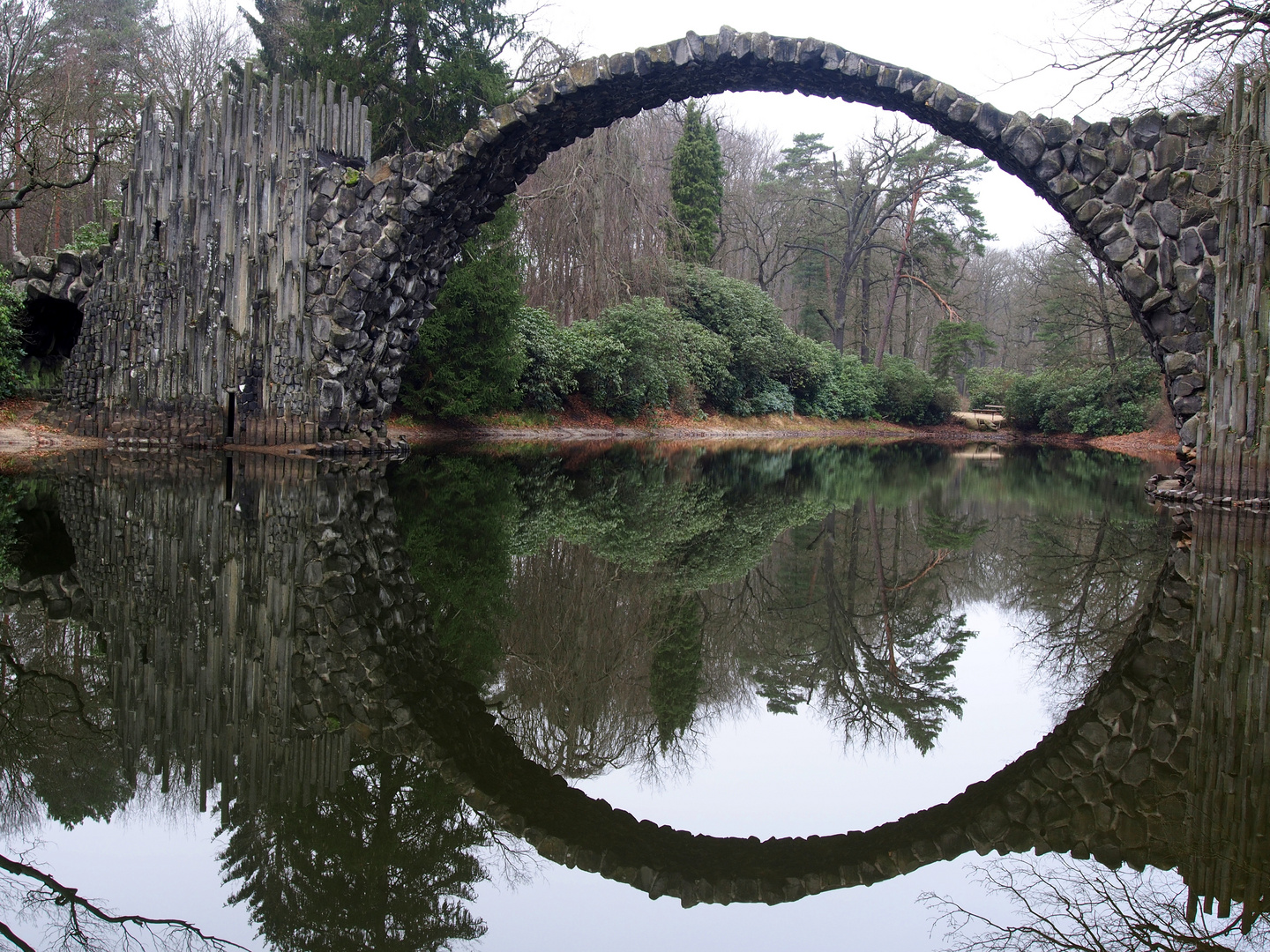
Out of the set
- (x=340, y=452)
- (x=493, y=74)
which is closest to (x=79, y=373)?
(x=340, y=452)

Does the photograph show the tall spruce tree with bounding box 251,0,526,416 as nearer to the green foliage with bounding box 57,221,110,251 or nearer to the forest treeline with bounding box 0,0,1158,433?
the forest treeline with bounding box 0,0,1158,433

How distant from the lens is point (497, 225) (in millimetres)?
20672

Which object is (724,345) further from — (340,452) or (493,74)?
(340,452)

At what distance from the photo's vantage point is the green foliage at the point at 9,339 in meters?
16.4

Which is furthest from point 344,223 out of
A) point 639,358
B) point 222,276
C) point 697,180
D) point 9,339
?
point 697,180

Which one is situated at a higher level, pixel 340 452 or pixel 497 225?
pixel 497 225

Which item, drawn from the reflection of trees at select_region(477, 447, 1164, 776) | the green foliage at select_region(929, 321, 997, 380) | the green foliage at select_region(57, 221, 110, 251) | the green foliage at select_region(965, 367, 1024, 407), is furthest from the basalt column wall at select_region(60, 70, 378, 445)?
the green foliage at select_region(965, 367, 1024, 407)

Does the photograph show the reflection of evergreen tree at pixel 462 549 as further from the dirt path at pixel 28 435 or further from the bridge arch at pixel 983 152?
the dirt path at pixel 28 435

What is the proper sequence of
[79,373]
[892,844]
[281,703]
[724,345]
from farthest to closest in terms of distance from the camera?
[724,345]
[79,373]
[281,703]
[892,844]

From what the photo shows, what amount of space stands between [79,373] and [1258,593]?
17.5 meters

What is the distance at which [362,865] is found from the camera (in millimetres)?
2287

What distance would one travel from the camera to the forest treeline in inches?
787

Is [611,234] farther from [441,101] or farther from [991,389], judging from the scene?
[991,389]

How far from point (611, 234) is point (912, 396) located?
55.7 ft
